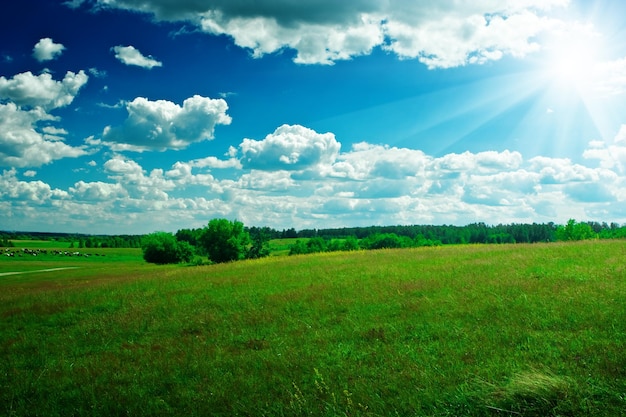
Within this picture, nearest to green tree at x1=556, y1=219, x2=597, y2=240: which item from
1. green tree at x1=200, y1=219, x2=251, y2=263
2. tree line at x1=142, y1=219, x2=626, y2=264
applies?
tree line at x1=142, y1=219, x2=626, y2=264

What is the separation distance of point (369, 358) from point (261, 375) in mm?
2513

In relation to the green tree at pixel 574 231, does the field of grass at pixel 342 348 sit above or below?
below

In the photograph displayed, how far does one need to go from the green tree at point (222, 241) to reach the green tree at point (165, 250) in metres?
25.8

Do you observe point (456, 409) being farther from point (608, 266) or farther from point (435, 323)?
point (608, 266)

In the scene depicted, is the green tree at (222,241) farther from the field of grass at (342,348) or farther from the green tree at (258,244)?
the field of grass at (342,348)

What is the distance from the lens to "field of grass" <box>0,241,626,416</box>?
7.16 metres

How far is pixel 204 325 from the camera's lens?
14.4 m

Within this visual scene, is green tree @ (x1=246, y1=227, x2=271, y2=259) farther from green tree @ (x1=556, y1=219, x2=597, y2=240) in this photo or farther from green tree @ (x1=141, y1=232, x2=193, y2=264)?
green tree @ (x1=556, y1=219, x2=597, y2=240)

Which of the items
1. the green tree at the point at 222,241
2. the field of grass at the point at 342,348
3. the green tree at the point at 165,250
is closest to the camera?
the field of grass at the point at 342,348

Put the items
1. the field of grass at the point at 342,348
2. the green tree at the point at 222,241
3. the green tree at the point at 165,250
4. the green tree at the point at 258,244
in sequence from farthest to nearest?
the green tree at the point at 165,250, the green tree at the point at 258,244, the green tree at the point at 222,241, the field of grass at the point at 342,348

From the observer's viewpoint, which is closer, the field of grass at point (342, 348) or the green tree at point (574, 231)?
the field of grass at point (342, 348)

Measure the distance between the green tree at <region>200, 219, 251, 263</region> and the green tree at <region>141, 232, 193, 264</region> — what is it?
25809 millimetres

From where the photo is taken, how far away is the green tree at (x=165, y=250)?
8956cm

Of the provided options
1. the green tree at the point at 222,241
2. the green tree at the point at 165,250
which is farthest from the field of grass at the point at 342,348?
the green tree at the point at 165,250
